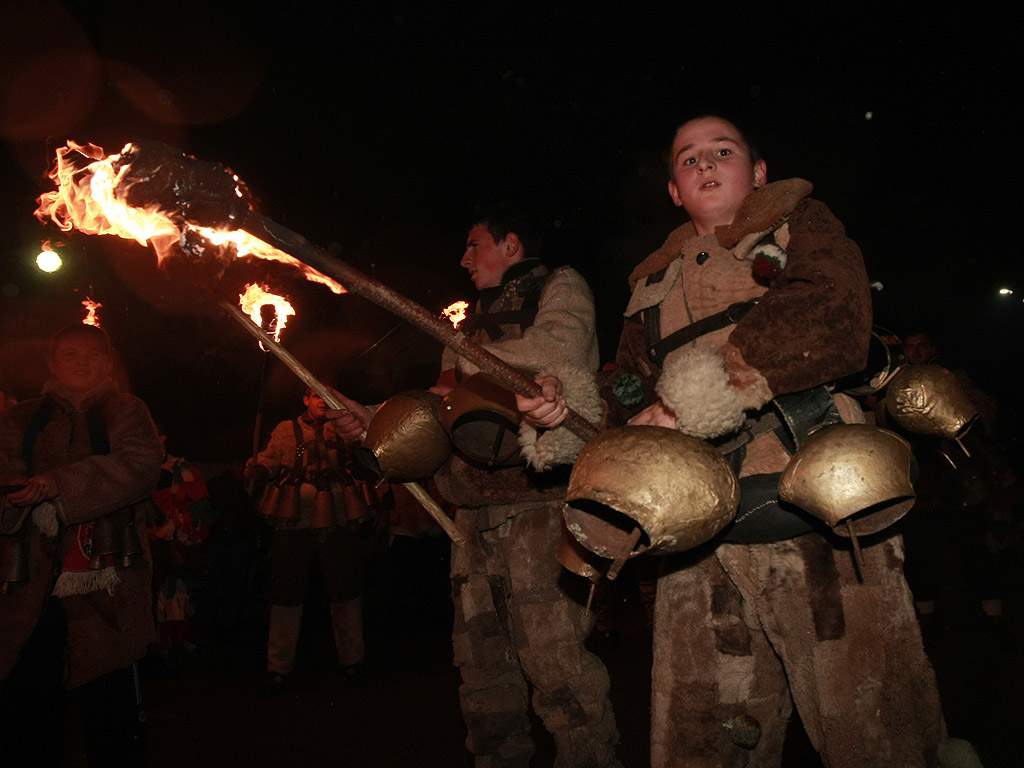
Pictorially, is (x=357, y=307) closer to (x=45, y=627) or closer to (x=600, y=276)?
(x=600, y=276)

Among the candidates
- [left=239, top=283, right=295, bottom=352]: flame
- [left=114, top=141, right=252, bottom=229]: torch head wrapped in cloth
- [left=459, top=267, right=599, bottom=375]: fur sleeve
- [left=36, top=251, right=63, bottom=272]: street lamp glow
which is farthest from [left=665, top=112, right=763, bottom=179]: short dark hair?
[left=36, top=251, right=63, bottom=272]: street lamp glow

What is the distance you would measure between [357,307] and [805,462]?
10.0 meters

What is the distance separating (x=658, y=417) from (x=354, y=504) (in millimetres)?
4548

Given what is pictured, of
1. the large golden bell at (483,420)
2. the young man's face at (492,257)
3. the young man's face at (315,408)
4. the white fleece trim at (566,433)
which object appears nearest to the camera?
the white fleece trim at (566,433)

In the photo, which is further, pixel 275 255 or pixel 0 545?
pixel 0 545

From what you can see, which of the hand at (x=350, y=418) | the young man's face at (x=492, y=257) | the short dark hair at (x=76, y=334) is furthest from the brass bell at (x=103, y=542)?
the young man's face at (x=492, y=257)

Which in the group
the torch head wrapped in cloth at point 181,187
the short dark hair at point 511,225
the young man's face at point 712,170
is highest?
the short dark hair at point 511,225

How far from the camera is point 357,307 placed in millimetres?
10969

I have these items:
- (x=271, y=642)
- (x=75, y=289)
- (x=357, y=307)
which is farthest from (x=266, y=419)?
(x=271, y=642)

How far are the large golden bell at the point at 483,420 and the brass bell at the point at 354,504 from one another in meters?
3.30

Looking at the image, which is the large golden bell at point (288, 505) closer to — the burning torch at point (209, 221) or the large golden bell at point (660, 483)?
the burning torch at point (209, 221)

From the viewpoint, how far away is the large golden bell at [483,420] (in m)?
2.46

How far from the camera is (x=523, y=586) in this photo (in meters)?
3.05

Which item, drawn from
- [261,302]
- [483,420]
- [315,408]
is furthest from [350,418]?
[315,408]
